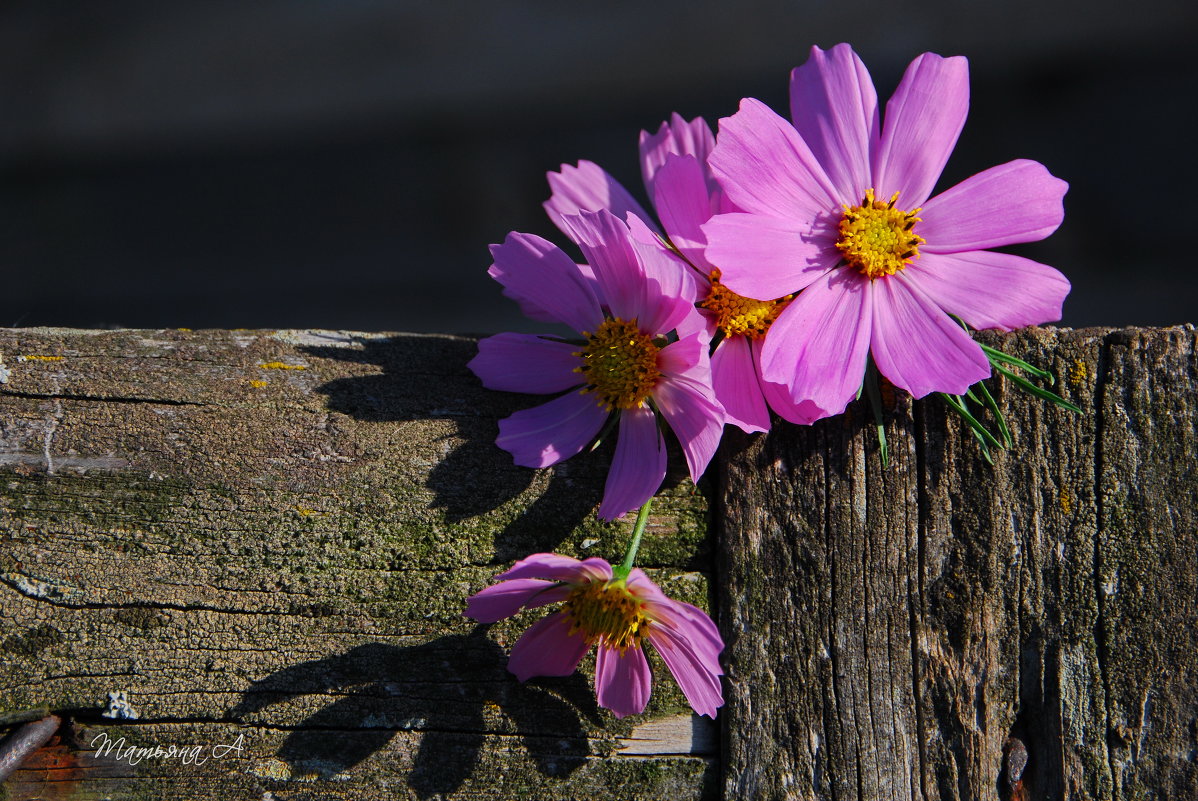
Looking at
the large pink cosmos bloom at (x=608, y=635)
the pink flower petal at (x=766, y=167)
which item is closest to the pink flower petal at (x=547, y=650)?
the large pink cosmos bloom at (x=608, y=635)

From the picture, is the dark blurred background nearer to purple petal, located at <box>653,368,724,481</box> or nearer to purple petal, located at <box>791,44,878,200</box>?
purple petal, located at <box>791,44,878,200</box>

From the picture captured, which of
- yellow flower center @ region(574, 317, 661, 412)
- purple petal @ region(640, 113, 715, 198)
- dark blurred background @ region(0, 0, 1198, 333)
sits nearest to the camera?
yellow flower center @ region(574, 317, 661, 412)

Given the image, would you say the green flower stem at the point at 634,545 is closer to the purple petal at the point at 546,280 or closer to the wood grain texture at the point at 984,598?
the wood grain texture at the point at 984,598

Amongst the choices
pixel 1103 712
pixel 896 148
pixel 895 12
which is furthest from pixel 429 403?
pixel 895 12

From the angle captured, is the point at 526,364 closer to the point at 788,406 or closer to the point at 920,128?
the point at 788,406

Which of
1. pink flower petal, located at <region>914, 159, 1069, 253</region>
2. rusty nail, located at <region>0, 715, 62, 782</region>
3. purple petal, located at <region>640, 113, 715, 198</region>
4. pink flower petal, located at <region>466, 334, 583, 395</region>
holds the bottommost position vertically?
rusty nail, located at <region>0, 715, 62, 782</region>

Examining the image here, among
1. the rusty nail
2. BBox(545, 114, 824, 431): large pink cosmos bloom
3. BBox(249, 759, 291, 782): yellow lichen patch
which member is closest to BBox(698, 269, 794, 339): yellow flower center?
BBox(545, 114, 824, 431): large pink cosmos bloom
